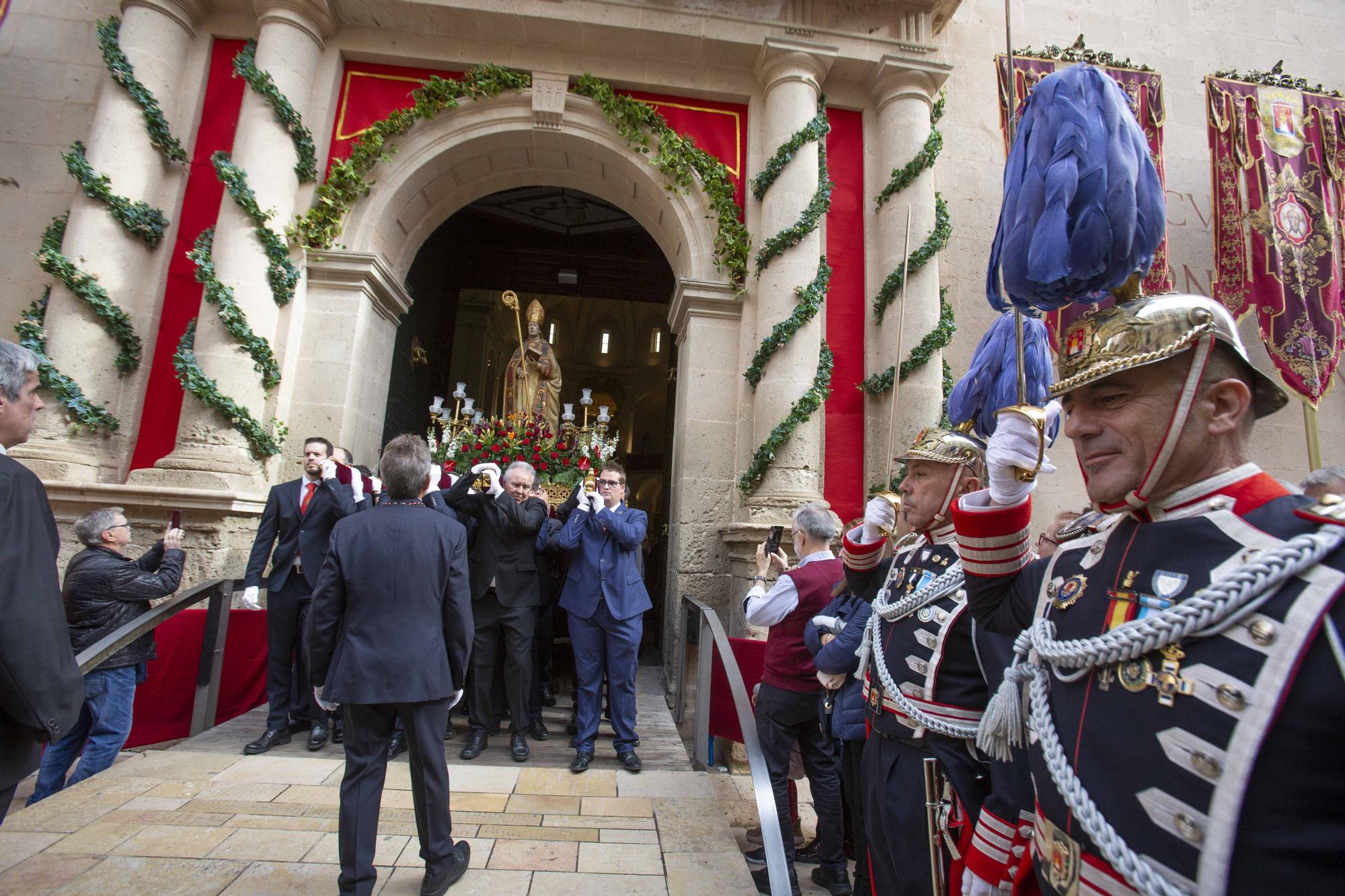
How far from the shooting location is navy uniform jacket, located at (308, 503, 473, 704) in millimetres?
2582

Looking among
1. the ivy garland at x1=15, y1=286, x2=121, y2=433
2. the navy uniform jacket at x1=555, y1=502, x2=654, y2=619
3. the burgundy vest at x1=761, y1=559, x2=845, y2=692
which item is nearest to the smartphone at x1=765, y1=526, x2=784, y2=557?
the burgundy vest at x1=761, y1=559, x2=845, y2=692

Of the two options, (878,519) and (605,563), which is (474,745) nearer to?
(605,563)

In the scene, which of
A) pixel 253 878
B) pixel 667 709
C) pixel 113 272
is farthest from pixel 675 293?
pixel 253 878

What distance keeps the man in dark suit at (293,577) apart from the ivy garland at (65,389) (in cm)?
228

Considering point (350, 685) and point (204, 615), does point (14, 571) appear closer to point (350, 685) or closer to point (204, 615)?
point (350, 685)

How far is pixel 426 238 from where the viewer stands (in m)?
7.22

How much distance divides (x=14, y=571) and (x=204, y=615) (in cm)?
344

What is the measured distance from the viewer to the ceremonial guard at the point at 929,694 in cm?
172

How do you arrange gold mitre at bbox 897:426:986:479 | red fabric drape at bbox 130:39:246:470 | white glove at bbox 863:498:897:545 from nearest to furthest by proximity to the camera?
gold mitre at bbox 897:426:986:479 → white glove at bbox 863:498:897:545 → red fabric drape at bbox 130:39:246:470

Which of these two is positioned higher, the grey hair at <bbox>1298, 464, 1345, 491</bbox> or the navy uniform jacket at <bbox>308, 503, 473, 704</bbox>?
the grey hair at <bbox>1298, 464, 1345, 491</bbox>

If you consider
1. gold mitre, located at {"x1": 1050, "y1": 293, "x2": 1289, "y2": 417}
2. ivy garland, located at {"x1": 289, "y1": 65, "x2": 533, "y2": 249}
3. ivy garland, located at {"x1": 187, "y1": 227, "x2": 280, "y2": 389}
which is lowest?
gold mitre, located at {"x1": 1050, "y1": 293, "x2": 1289, "y2": 417}

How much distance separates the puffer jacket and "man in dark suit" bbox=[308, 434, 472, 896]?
1.86 metres

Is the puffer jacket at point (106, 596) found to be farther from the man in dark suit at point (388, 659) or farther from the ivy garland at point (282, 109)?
the ivy garland at point (282, 109)

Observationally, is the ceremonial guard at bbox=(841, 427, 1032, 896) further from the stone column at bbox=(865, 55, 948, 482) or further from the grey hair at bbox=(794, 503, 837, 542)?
the stone column at bbox=(865, 55, 948, 482)
